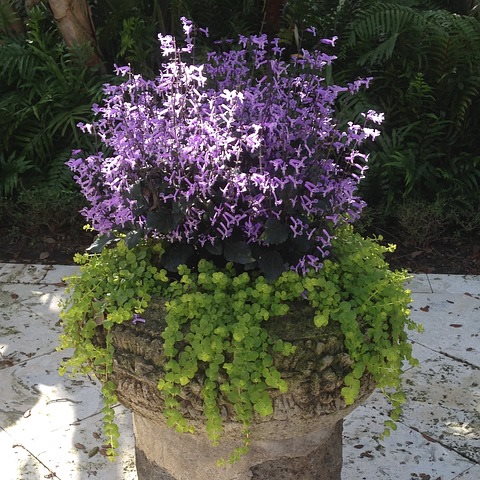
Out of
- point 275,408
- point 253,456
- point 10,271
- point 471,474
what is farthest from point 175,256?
point 10,271

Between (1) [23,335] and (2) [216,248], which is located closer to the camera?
(2) [216,248]

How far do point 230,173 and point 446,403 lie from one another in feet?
6.96

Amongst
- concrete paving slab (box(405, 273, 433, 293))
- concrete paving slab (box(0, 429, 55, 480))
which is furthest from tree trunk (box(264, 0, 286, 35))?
concrete paving slab (box(0, 429, 55, 480))

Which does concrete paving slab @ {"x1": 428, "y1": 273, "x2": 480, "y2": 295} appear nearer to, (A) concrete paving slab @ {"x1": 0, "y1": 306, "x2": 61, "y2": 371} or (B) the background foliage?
(B) the background foliage

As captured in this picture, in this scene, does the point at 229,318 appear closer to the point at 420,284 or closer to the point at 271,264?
the point at 271,264

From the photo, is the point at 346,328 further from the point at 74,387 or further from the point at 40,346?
the point at 40,346

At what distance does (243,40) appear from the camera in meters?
2.47

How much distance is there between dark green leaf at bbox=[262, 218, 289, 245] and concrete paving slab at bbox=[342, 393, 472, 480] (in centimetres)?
144

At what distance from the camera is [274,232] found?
2.10m

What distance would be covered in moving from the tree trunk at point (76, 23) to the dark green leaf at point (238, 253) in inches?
180

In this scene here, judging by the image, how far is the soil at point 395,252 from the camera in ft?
18.0

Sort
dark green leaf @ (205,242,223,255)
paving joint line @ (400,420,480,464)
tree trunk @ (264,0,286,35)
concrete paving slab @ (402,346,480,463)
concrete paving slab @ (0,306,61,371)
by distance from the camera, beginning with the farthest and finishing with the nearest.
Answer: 1. tree trunk @ (264,0,286,35)
2. concrete paving slab @ (0,306,61,371)
3. concrete paving slab @ (402,346,480,463)
4. paving joint line @ (400,420,480,464)
5. dark green leaf @ (205,242,223,255)

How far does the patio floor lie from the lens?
3.20m

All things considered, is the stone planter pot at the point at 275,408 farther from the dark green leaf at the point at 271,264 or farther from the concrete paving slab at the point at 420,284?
the concrete paving slab at the point at 420,284
